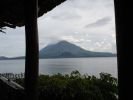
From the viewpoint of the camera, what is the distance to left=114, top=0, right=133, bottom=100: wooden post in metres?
1.36

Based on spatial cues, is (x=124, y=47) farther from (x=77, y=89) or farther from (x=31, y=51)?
(x=77, y=89)

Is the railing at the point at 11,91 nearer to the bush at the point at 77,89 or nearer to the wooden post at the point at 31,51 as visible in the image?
the wooden post at the point at 31,51

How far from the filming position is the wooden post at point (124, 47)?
1.36 metres

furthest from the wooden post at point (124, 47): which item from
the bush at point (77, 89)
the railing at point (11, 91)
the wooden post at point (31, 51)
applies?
the bush at point (77, 89)

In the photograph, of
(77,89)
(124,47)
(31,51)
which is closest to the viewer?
(124,47)

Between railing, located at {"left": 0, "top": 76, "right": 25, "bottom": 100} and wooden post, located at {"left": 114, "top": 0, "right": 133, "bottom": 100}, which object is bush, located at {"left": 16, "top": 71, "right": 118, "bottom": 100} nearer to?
railing, located at {"left": 0, "top": 76, "right": 25, "bottom": 100}

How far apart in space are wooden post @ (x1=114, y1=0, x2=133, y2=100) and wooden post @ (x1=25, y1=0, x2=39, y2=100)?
3295 mm

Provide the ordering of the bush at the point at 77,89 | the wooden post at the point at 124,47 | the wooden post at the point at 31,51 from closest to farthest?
the wooden post at the point at 124,47
the wooden post at the point at 31,51
the bush at the point at 77,89

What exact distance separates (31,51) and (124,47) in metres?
3.40

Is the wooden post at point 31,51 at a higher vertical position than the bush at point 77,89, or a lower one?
higher

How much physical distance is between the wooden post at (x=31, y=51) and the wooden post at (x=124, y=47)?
10.8ft

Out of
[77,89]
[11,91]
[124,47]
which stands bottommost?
[77,89]

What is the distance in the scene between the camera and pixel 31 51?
4.68 m

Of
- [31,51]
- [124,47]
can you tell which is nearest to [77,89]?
[31,51]
